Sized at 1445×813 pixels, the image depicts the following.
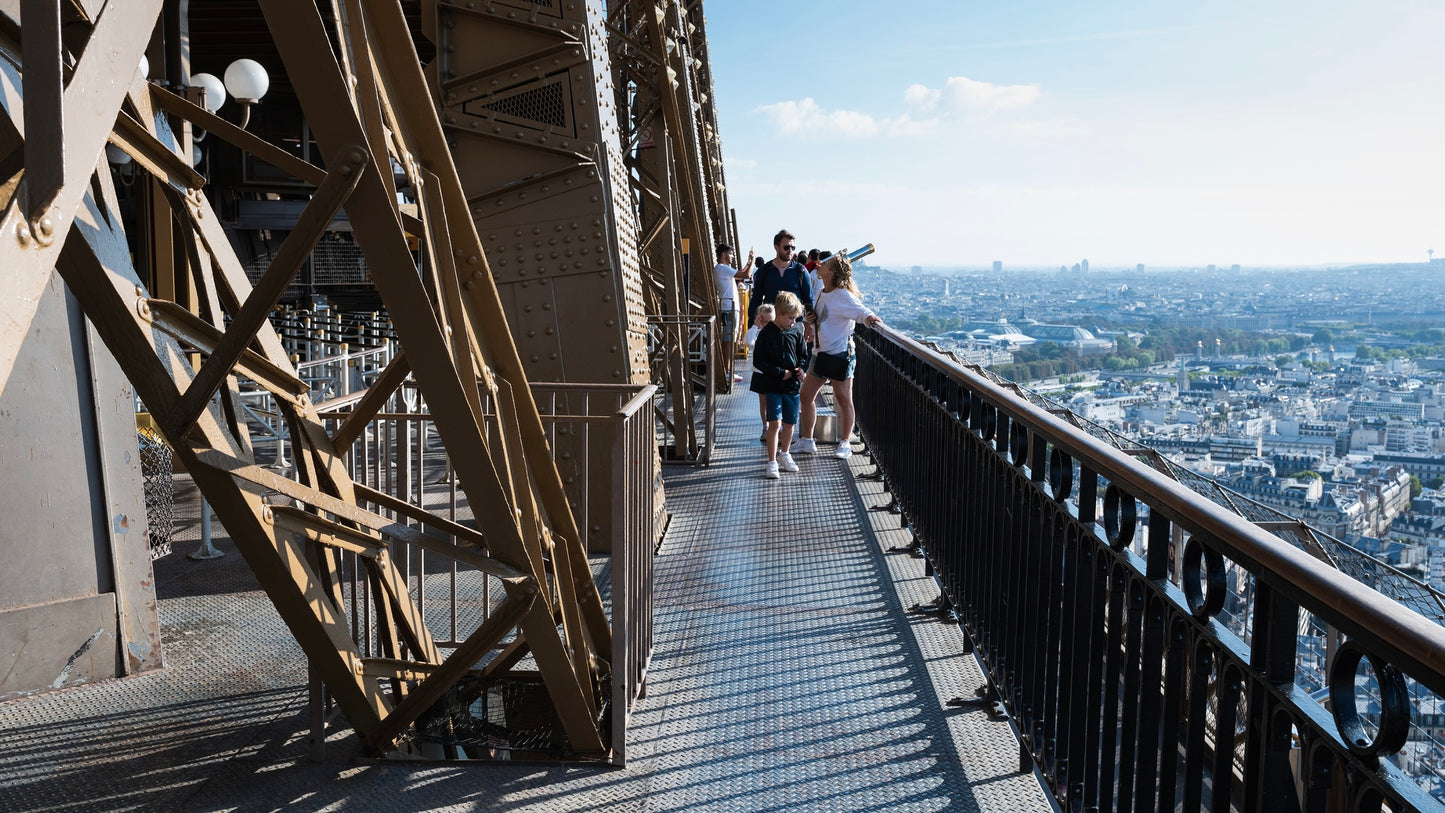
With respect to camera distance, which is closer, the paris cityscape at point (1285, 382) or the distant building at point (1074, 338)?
the paris cityscape at point (1285, 382)

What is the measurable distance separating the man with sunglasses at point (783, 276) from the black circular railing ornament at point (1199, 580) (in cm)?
1056

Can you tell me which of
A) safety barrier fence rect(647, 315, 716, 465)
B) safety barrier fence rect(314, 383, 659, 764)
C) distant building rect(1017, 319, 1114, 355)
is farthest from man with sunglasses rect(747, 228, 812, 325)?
safety barrier fence rect(314, 383, 659, 764)

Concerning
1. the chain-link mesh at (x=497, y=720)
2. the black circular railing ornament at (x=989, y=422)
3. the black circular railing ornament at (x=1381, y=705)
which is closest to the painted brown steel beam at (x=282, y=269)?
the chain-link mesh at (x=497, y=720)

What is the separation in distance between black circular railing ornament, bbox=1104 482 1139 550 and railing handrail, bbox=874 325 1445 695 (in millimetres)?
48

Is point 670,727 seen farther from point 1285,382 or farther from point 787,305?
point 1285,382

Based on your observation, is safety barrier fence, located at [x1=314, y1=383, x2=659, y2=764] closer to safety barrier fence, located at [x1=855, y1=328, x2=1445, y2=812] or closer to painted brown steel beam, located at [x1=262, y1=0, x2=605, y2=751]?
painted brown steel beam, located at [x1=262, y1=0, x2=605, y2=751]

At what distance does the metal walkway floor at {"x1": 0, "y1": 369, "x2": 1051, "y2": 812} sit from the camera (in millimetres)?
3797

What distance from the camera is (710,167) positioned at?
84.8ft

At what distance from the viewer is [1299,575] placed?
1.89 metres

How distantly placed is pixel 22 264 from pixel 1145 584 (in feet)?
7.94

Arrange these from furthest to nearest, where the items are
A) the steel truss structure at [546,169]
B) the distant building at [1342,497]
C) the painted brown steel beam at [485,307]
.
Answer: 1. the steel truss structure at [546,169]
2. the distant building at [1342,497]
3. the painted brown steel beam at [485,307]

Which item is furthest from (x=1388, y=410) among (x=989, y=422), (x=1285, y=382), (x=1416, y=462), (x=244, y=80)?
(x=244, y=80)

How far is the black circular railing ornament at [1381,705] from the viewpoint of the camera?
64.4 inches

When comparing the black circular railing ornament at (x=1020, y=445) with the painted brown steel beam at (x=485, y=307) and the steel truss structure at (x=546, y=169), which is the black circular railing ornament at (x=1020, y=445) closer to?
the painted brown steel beam at (x=485, y=307)
